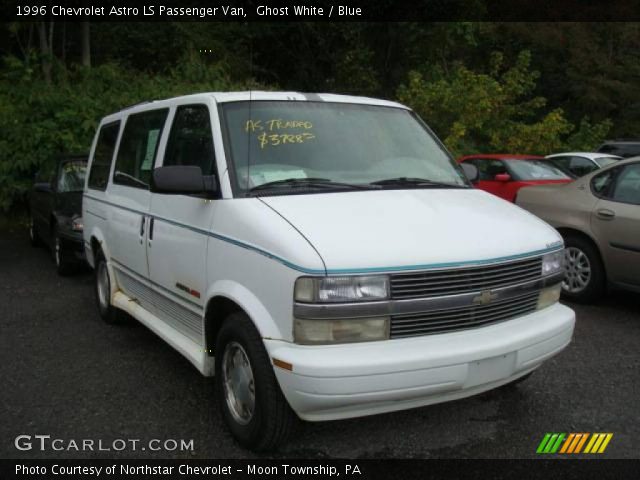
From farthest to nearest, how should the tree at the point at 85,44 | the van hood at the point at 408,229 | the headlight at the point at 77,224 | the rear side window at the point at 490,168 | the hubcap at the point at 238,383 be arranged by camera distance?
the tree at the point at 85,44 < the rear side window at the point at 490,168 < the headlight at the point at 77,224 < the hubcap at the point at 238,383 < the van hood at the point at 408,229

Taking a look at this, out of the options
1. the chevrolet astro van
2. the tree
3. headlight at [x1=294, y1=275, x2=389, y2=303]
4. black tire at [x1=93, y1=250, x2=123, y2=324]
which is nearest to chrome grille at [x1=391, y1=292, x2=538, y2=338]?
the chevrolet astro van

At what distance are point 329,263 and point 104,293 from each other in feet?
11.7

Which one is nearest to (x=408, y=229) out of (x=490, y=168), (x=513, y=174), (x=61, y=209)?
(x=61, y=209)

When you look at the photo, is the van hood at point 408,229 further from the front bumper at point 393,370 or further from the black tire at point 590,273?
the black tire at point 590,273

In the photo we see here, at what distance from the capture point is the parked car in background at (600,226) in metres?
5.69

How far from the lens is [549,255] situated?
11.3 feet

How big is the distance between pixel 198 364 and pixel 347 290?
1.31 meters

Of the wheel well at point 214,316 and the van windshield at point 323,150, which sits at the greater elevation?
the van windshield at point 323,150

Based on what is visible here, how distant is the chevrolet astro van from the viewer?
2.83 m

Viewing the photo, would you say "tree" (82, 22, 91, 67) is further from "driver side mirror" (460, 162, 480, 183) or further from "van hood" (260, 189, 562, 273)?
"van hood" (260, 189, 562, 273)

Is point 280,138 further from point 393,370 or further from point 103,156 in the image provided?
point 103,156

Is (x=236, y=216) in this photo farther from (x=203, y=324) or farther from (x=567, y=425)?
(x=567, y=425)

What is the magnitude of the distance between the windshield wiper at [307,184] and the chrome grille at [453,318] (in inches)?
38.3

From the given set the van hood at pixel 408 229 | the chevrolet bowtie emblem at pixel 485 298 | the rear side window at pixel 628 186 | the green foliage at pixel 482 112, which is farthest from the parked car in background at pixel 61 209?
the green foliage at pixel 482 112
